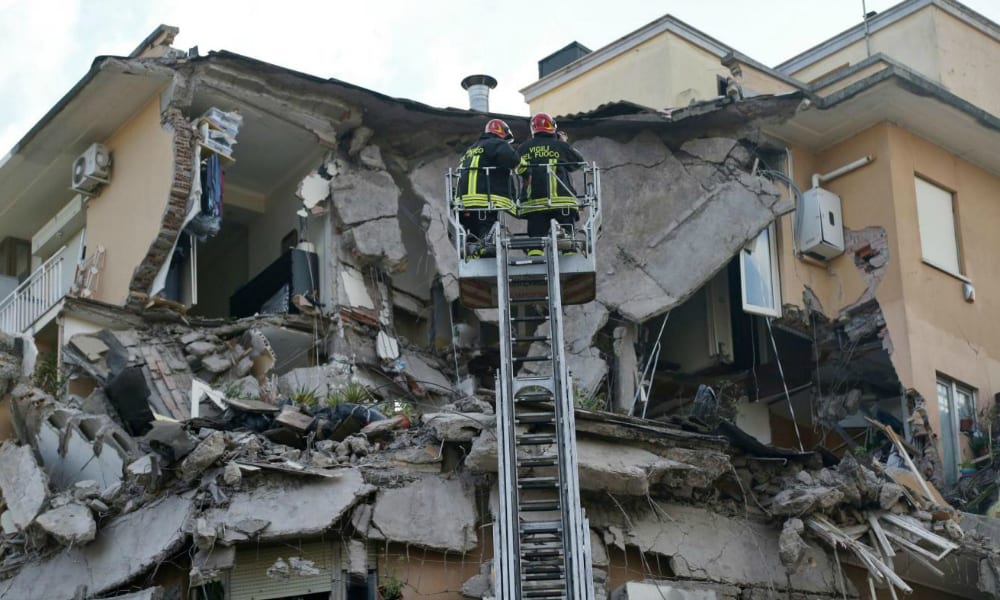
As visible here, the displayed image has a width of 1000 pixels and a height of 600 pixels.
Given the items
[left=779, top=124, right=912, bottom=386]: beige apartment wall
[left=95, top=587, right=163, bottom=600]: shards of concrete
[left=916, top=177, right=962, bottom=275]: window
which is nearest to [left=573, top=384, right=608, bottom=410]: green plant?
[left=779, top=124, right=912, bottom=386]: beige apartment wall

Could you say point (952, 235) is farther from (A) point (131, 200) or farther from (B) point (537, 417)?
(A) point (131, 200)

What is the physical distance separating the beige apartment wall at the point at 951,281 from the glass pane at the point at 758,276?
5.33 feet

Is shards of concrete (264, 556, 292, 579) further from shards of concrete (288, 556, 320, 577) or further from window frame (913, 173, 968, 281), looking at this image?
window frame (913, 173, 968, 281)

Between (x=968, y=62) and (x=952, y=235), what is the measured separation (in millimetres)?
3650

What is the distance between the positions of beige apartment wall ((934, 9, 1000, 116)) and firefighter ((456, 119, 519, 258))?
9.09 m

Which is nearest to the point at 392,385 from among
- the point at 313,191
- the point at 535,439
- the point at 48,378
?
the point at 313,191

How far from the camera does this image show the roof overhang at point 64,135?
19953 millimetres

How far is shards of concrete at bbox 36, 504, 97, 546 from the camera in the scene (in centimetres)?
1539

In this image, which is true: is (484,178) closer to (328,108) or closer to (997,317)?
(328,108)

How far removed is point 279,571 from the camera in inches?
595

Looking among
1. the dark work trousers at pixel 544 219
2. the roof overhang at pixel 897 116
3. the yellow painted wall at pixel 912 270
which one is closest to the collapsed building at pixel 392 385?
the yellow painted wall at pixel 912 270

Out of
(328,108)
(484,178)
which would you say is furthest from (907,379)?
(328,108)

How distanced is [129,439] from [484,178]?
175 inches

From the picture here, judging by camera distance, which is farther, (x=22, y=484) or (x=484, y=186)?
(x=484, y=186)
